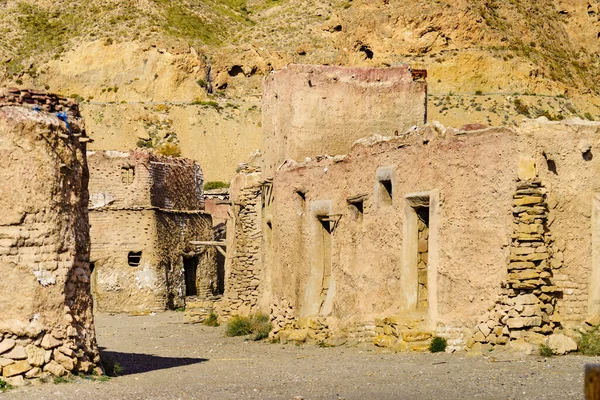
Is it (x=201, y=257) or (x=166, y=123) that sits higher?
(x=166, y=123)

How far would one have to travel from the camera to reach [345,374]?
498 inches

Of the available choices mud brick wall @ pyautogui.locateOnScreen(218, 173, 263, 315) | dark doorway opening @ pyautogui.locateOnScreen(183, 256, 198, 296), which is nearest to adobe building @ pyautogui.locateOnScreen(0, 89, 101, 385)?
mud brick wall @ pyautogui.locateOnScreen(218, 173, 263, 315)

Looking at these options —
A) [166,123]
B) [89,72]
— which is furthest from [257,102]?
[89,72]

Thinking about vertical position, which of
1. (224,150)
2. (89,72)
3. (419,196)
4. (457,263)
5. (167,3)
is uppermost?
(167,3)

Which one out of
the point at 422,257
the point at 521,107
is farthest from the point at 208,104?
the point at 422,257

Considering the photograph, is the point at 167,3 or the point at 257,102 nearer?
the point at 257,102

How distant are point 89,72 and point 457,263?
200 feet

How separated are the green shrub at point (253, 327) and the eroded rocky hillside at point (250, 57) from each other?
4202 centimetres

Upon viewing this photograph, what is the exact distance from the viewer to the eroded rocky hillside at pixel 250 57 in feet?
213

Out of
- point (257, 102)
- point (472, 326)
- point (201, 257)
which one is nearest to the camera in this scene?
point (472, 326)

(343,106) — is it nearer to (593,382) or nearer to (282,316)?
A: (282,316)

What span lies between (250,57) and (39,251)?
63923mm

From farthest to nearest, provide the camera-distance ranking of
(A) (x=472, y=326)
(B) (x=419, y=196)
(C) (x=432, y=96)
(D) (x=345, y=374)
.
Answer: (C) (x=432, y=96), (B) (x=419, y=196), (A) (x=472, y=326), (D) (x=345, y=374)

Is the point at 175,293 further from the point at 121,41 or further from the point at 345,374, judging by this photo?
the point at 121,41
